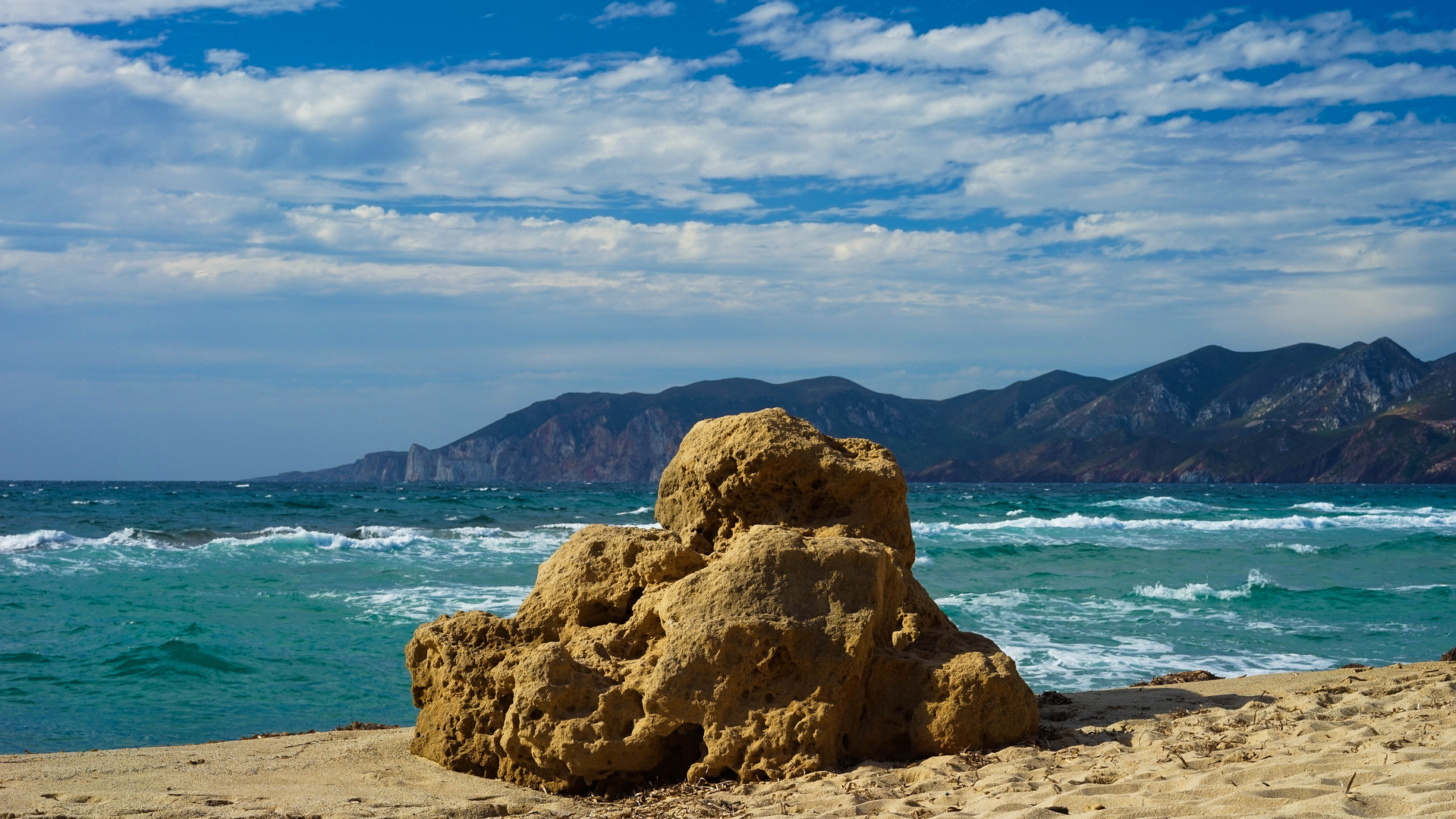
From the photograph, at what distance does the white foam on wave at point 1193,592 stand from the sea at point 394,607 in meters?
0.08

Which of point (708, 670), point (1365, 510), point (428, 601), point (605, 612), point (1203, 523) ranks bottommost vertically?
point (1365, 510)

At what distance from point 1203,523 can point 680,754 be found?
32.0m

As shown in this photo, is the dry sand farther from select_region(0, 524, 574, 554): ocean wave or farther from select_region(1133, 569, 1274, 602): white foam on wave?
select_region(0, 524, 574, 554): ocean wave

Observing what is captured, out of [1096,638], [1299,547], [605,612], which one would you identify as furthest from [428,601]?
[1299,547]

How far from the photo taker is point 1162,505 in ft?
147

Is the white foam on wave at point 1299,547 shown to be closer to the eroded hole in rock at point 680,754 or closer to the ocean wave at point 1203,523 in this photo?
the ocean wave at point 1203,523

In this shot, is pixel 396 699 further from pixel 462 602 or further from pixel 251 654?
pixel 462 602

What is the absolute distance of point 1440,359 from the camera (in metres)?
113

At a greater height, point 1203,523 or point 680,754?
point 680,754

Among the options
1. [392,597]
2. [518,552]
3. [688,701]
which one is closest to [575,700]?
[688,701]

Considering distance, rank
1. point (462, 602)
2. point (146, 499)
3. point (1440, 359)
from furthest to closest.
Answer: point (1440, 359)
point (146, 499)
point (462, 602)

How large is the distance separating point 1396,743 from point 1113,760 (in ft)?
4.04

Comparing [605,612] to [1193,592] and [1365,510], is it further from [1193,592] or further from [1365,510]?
[1365,510]

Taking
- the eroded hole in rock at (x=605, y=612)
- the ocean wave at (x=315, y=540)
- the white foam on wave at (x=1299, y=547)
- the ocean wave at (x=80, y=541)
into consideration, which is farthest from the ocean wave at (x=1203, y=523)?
the eroded hole in rock at (x=605, y=612)
